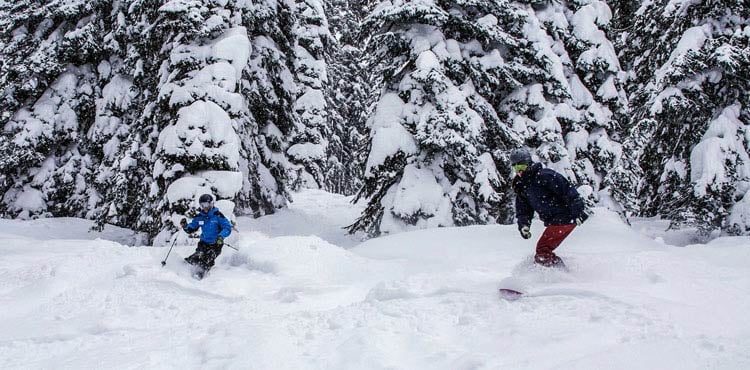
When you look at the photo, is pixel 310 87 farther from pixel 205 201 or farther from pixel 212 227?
pixel 212 227

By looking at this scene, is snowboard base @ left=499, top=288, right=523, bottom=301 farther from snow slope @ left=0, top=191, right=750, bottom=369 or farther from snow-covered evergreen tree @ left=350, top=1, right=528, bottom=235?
snow-covered evergreen tree @ left=350, top=1, right=528, bottom=235

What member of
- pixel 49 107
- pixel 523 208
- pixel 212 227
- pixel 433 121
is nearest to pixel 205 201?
pixel 212 227

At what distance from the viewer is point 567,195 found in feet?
22.2

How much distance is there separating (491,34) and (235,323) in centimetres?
1045

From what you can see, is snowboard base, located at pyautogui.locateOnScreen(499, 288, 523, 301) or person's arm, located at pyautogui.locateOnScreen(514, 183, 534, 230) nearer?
snowboard base, located at pyautogui.locateOnScreen(499, 288, 523, 301)

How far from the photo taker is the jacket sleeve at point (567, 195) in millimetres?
6703

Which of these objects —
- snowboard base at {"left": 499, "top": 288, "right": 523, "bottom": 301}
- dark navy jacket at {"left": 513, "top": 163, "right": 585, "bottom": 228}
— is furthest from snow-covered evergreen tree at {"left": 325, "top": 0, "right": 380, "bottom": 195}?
Result: snowboard base at {"left": 499, "top": 288, "right": 523, "bottom": 301}

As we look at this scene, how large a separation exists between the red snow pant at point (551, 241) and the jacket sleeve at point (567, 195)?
0.68 ft

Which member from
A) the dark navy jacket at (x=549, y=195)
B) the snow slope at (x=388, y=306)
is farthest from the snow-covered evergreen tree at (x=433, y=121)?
the dark navy jacket at (x=549, y=195)

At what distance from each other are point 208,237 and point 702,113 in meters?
12.2

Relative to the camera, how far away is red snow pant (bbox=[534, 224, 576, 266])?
265 inches

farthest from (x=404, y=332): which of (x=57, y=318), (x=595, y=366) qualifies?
(x=57, y=318)

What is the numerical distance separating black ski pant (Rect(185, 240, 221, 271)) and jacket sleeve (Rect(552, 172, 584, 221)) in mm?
5743

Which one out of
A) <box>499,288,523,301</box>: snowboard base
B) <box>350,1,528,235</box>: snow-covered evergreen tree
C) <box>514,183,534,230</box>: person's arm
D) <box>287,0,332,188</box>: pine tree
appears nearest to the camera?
<box>499,288,523,301</box>: snowboard base
